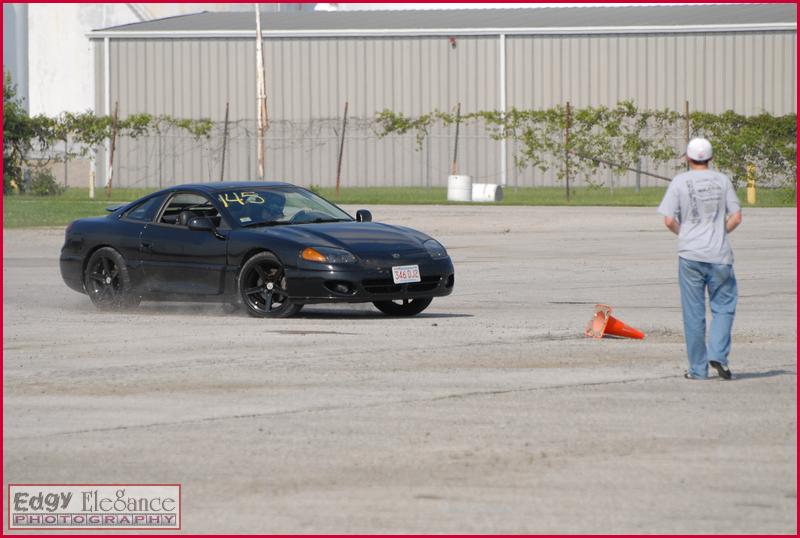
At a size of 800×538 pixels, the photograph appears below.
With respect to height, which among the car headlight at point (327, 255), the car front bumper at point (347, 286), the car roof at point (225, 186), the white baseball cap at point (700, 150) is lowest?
the car front bumper at point (347, 286)

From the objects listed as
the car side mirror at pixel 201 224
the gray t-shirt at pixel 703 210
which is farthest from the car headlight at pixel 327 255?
the gray t-shirt at pixel 703 210

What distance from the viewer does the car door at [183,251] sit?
15195 millimetres

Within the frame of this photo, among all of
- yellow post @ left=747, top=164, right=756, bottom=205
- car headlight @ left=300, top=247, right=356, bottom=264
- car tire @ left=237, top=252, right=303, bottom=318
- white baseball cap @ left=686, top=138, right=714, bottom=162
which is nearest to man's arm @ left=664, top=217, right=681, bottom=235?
white baseball cap @ left=686, top=138, right=714, bottom=162

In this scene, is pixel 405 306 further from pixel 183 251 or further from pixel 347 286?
pixel 183 251

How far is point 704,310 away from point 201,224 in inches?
241

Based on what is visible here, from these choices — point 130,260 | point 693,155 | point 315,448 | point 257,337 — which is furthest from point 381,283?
point 315,448

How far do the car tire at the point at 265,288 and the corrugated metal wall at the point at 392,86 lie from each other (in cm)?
3589

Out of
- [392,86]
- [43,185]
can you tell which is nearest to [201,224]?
[43,185]

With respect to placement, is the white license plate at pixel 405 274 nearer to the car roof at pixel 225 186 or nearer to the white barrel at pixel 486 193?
the car roof at pixel 225 186

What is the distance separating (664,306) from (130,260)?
5.15m

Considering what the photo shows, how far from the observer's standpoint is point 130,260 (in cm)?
1590

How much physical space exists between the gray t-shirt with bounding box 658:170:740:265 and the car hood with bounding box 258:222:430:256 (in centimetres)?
441

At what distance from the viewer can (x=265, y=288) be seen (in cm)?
1481

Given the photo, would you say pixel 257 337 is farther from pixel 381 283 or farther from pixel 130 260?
pixel 130 260
